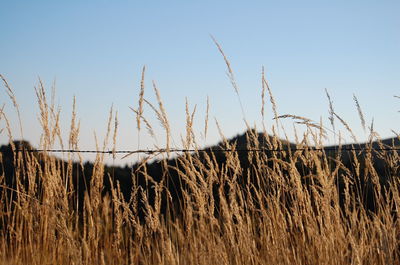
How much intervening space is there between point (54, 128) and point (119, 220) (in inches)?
36.7

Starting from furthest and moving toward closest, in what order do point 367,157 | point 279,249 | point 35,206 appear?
point 35,206
point 367,157
point 279,249

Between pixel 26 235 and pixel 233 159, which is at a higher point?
pixel 233 159

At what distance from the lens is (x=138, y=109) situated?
263 centimetres

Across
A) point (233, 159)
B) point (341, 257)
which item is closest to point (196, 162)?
point (233, 159)

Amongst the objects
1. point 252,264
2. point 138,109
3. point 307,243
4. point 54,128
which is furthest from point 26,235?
point 307,243

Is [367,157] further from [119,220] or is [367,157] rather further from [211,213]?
[119,220]

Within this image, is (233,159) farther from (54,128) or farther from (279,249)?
(54,128)

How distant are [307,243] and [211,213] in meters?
0.51

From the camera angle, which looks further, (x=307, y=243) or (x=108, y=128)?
(x=108, y=128)

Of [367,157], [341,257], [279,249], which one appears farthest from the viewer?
[367,157]

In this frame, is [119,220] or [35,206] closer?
[119,220]

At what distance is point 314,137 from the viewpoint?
2.56 m

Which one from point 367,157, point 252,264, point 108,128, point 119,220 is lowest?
point 252,264

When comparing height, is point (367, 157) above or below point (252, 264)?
above
